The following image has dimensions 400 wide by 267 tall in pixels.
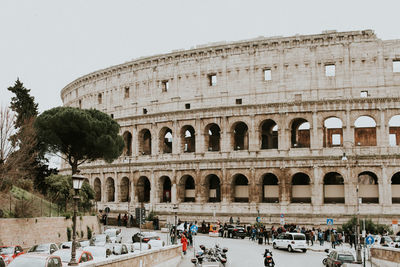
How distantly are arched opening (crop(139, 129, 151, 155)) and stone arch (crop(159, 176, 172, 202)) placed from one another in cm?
365

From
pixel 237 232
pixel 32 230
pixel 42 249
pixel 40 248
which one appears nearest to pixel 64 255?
pixel 42 249

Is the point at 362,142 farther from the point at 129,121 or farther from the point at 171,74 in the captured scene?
the point at 129,121

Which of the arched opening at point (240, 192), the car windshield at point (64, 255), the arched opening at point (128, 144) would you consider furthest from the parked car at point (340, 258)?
the arched opening at point (128, 144)

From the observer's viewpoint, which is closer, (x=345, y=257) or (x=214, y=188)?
(x=345, y=257)

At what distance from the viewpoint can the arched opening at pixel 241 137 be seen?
43.3 m

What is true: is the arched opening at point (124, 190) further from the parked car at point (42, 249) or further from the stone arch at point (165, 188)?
the parked car at point (42, 249)

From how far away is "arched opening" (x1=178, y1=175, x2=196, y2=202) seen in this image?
138ft

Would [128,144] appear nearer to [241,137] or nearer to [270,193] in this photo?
[241,137]

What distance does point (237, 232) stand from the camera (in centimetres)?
3456

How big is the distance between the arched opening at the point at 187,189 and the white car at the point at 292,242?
15052mm

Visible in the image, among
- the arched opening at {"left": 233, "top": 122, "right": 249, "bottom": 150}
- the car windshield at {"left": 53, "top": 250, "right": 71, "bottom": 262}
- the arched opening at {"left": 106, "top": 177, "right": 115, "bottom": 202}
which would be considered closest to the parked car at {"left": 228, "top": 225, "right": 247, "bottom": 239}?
the arched opening at {"left": 233, "top": 122, "right": 249, "bottom": 150}

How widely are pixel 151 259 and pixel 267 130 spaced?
26.5 metres

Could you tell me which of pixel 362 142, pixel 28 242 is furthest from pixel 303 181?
pixel 28 242

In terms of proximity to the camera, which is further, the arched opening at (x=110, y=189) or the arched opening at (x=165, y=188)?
the arched opening at (x=110, y=189)
